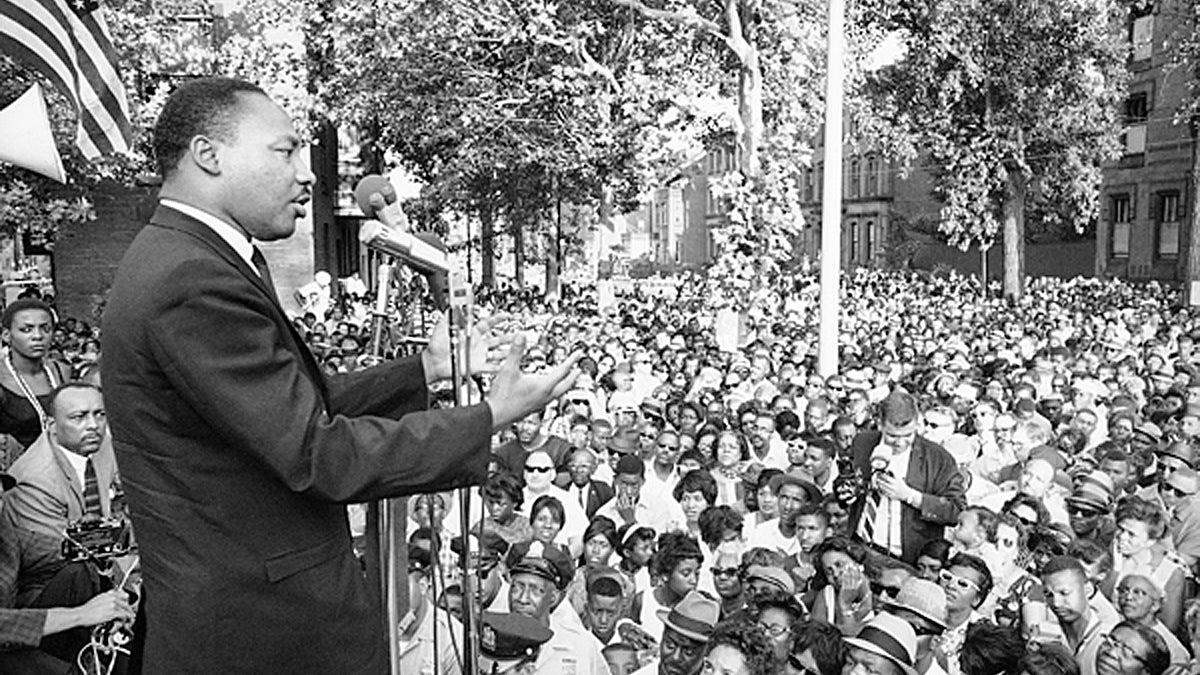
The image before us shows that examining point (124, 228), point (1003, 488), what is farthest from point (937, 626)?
point (124, 228)

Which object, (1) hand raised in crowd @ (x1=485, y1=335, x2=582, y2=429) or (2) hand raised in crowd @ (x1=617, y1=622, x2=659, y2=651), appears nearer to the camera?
(1) hand raised in crowd @ (x1=485, y1=335, x2=582, y2=429)

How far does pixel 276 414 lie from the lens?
5.80ft

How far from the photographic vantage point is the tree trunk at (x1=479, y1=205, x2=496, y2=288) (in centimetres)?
2900

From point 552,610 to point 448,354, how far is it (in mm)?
3127

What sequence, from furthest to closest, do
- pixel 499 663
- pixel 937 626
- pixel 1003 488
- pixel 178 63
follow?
pixel 178 63, pixel 1003 488, pixel 937 626, pixel 499 663

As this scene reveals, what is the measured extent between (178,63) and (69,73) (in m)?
9.86

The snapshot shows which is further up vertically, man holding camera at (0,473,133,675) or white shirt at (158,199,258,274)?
white shirt at (158,199,258,274)

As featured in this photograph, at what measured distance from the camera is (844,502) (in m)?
6.30

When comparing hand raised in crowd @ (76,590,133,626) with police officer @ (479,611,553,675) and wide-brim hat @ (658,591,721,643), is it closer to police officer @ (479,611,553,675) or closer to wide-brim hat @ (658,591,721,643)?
police officer @ (479,611,553,675)

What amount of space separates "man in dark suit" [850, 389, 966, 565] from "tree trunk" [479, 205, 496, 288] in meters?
21.8

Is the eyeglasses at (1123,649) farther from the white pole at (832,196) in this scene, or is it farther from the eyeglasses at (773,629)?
the white pole at (832,196)

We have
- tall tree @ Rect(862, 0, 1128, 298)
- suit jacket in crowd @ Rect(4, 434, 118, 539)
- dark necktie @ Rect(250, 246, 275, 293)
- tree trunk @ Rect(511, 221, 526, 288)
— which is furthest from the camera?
tree trunk @ Rect(511, 221, 526, 288)

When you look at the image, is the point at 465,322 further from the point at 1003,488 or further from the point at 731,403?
the point at 731,403

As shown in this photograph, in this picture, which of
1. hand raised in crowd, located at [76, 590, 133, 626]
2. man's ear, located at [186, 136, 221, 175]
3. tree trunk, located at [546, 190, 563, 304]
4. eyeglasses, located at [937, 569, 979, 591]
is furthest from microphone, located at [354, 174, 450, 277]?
tree trunk, located at [546, 190, 563, 304]
